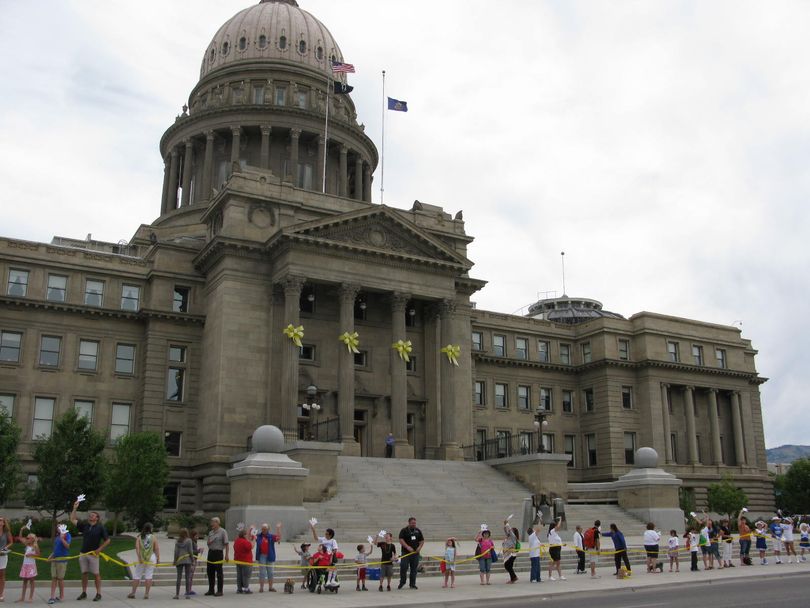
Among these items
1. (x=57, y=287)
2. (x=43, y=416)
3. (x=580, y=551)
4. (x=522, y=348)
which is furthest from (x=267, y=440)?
(x=522, y=348)

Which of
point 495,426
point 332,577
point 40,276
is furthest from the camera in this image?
point 495,426

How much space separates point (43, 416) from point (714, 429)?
52855 millimetres

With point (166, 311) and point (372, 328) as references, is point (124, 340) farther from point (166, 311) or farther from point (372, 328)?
point (372, 328)

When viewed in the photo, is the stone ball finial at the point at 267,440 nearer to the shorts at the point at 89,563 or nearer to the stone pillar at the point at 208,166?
the shorts at the point at 89,563

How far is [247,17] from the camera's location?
267ft

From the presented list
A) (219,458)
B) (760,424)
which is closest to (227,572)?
(219,458)

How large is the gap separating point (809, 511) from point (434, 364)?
49288 mm

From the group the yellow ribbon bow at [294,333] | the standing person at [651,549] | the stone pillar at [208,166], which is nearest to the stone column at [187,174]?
the stone pillar at [208,166]

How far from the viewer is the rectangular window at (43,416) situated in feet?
159

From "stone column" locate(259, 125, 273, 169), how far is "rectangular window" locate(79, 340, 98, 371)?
24.8 m

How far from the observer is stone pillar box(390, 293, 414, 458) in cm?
4947

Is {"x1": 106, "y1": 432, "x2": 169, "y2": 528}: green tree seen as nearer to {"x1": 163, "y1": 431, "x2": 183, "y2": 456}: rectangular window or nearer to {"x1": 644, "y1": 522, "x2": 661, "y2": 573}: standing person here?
{"x1": 163, "y1": 431, "x2": 183, "y2": 456}: rectangular window

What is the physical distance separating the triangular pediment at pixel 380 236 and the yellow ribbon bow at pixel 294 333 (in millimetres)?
5322

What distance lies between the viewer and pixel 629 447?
225 ft
